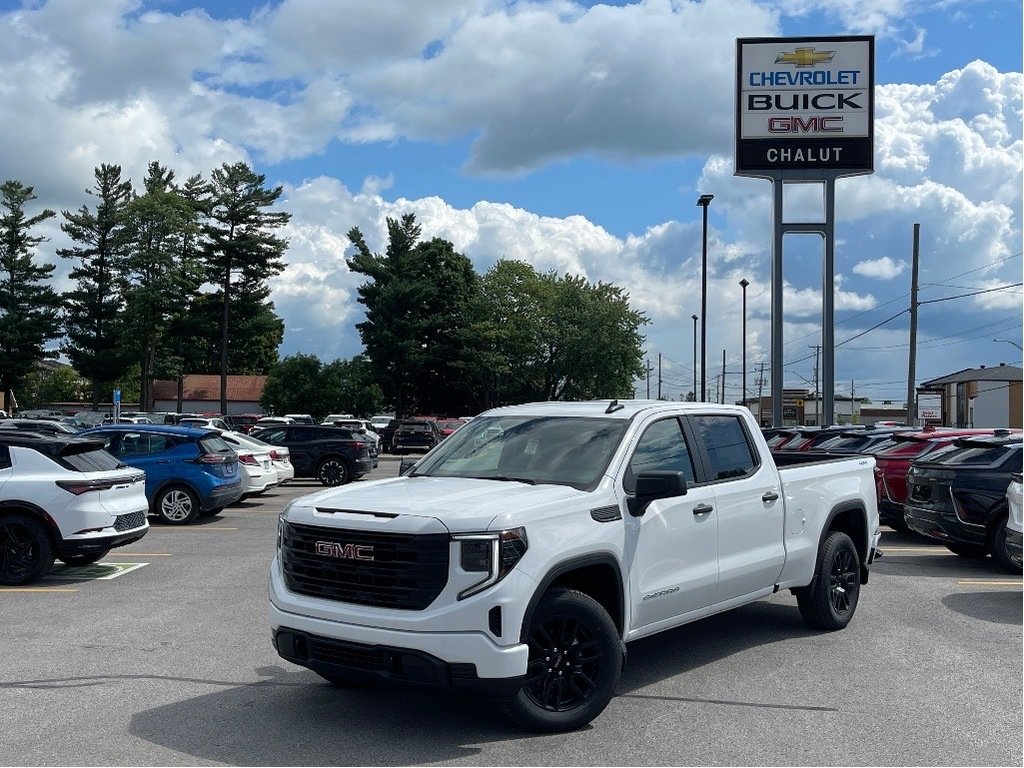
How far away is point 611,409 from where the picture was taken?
717 cm

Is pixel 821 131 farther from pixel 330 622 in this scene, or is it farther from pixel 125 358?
pixel 125 358

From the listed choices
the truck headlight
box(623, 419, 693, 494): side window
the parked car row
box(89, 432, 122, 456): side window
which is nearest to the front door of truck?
box(623, 419, 693, 494): side window

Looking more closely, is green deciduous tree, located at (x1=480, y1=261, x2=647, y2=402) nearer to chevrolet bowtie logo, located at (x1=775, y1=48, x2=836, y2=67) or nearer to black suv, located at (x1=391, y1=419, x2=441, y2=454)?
black suv, located at (x1=391, y1=419, x2=441, y2=454)

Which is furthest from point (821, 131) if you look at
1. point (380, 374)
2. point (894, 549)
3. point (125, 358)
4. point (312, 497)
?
point (125, 358)

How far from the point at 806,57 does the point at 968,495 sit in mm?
23565

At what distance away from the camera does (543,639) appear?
5.74m

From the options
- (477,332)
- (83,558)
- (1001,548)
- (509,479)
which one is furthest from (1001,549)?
(477,332)

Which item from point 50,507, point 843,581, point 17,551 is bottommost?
point 17,551

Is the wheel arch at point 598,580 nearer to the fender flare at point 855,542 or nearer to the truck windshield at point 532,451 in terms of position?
the truck windshield at point 532,451

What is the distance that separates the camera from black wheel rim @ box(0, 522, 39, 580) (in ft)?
35.8

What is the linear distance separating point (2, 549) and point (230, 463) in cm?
656

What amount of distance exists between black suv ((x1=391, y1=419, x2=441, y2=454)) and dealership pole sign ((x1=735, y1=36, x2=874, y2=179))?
17.8m

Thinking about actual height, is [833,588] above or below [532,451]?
below

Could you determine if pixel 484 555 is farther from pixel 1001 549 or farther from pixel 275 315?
pixel 275 315
